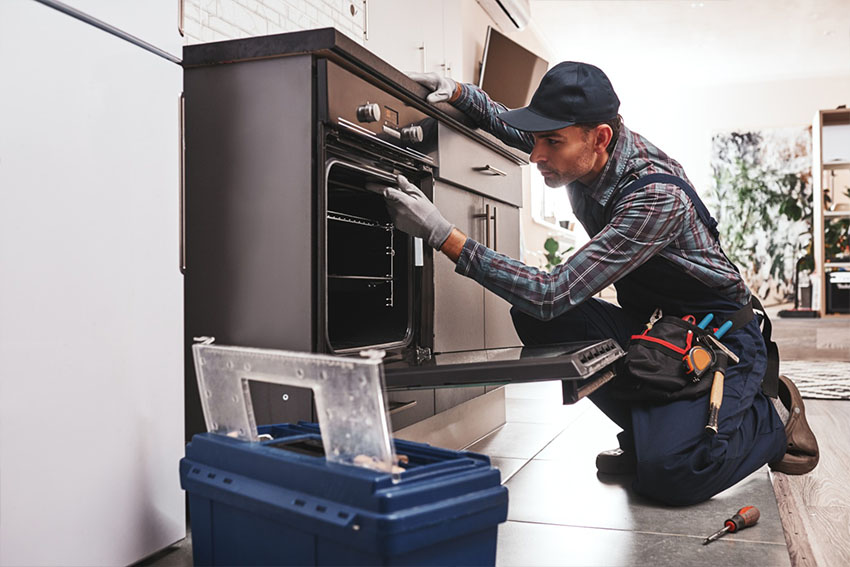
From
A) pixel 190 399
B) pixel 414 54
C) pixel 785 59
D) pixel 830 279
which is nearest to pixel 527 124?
pixel 190 399

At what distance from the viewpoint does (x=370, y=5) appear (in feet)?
10.4

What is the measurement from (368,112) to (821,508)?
4.80 ft

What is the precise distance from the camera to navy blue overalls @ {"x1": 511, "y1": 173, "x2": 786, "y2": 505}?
71.5 inches

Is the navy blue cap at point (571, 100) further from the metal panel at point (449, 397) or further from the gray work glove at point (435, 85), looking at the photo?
the metal panel at point (449, 397)

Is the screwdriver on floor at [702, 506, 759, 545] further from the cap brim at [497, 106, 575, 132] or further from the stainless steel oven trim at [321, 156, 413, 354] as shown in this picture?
the cap brim at [497, 106, 575, 132]

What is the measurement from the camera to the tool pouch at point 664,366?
1846 mm

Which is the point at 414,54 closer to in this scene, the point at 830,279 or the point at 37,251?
the point at 37,251

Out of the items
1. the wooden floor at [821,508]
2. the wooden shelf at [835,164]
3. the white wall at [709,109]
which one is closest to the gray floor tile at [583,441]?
the wooden floor at [821,508]

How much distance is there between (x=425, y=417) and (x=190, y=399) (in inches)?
27.0

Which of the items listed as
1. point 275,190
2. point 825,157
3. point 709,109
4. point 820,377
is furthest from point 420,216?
point 709,109

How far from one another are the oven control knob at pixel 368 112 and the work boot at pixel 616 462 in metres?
1.17

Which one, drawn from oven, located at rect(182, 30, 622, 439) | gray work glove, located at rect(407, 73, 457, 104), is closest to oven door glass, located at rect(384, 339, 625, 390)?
oven, located at rect(182, 30, 622, 439)

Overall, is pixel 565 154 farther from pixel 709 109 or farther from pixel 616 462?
pixel 709 109

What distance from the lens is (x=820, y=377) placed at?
4551 mm
